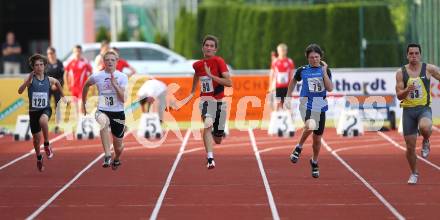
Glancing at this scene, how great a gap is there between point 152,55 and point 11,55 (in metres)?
4.20

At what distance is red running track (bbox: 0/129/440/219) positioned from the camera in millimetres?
13531

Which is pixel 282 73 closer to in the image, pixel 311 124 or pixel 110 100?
pixel 110 100

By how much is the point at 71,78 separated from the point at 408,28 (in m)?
13.3

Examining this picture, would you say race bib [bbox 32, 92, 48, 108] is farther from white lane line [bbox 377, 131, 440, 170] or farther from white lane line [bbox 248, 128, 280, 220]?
white lane line [bbox 377, 131, 440, 170]

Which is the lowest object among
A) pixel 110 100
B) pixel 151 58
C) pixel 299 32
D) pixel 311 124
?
pixel 311 124

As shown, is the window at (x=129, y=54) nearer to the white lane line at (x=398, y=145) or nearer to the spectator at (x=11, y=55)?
the spectator at (x=11, y=55)

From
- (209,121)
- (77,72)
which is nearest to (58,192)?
(209,121)

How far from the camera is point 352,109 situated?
26.4m

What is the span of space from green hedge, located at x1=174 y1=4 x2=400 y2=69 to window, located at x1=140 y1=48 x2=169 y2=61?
5.34m

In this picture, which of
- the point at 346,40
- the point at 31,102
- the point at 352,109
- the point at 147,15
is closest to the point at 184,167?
the point at 31,102

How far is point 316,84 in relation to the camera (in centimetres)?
1683

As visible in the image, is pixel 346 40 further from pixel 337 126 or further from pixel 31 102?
pixel 31 102

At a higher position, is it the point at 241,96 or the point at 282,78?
the point at 282,78

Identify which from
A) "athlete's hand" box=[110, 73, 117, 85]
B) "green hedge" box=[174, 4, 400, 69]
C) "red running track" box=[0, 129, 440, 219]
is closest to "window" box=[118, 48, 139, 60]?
"green hedge" box=[174, 4, 400, 69]
